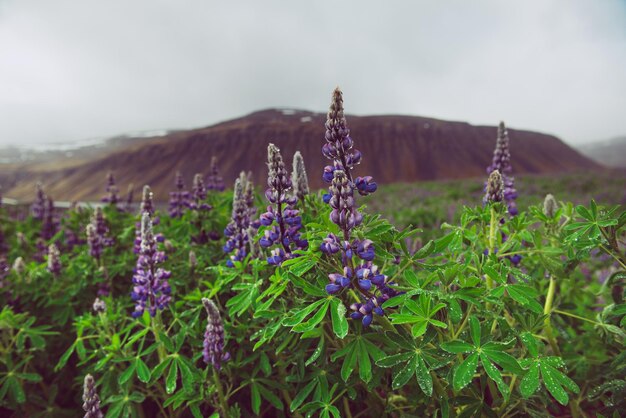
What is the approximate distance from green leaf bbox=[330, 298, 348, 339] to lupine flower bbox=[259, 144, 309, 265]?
0.33m

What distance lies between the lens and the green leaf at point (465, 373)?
1412 mm

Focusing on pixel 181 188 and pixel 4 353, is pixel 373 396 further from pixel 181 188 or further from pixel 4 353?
pixel 181 188

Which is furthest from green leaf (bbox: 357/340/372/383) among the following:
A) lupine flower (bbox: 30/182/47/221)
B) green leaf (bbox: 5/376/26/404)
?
lupine flower (bbox: 30/182/47/221)

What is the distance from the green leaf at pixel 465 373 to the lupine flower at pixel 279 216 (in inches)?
31.9

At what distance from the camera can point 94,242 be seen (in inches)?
123

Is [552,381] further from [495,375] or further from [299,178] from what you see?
[299,178]

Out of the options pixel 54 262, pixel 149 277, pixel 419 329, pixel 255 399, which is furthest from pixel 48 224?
pixel 419 329

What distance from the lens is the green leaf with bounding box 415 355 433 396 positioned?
1.42 meters

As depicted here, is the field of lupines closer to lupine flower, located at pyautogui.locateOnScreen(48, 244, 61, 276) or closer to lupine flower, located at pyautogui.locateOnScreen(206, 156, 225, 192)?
lupine flower, located at pyautogui.locateOnScreen(48, 244, 61, 276)

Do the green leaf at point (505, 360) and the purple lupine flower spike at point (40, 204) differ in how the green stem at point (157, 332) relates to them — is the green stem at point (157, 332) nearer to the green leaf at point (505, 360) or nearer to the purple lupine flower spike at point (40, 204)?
the green leaf at point (505, 360)

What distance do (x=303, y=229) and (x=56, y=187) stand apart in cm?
9193

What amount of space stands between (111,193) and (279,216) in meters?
3.86

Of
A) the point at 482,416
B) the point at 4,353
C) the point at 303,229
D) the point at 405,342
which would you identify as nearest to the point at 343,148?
the point at 303,229

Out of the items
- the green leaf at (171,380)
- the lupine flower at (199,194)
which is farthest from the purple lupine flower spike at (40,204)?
the green leaf at (171,380)
